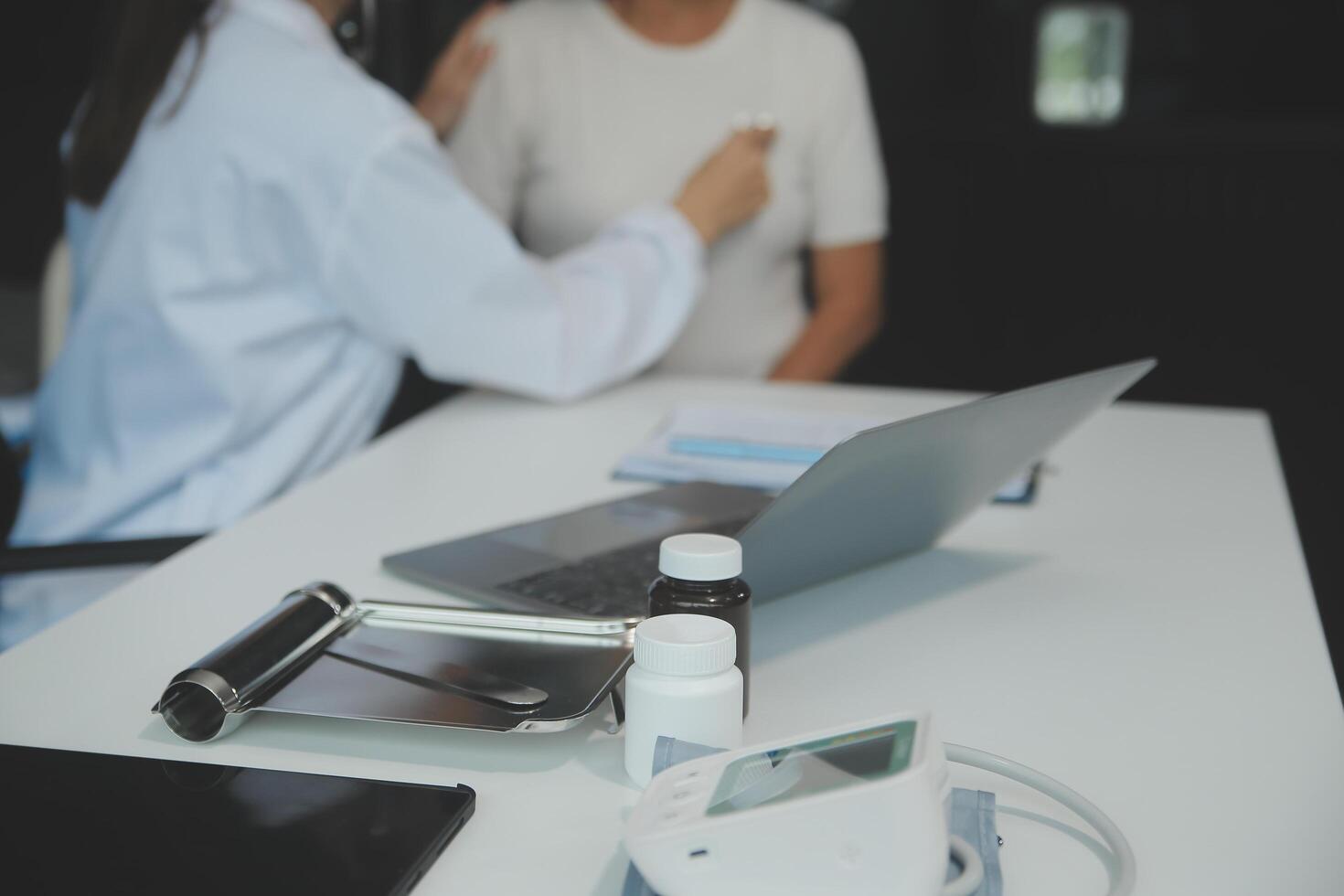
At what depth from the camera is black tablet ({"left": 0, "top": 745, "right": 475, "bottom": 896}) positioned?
49cm

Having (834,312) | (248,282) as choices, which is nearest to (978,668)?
(248,282)

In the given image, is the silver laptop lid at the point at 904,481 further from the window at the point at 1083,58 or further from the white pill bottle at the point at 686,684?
the window at the point at 1083,58

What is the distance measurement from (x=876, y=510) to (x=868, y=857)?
1.12 feet

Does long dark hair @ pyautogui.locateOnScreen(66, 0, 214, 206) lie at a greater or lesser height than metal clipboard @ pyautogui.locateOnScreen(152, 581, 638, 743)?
greater

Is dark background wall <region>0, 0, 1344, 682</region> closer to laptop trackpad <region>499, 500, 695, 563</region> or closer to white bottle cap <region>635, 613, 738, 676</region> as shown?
laptop trackpad <region>499, 500, 695, 563</region>

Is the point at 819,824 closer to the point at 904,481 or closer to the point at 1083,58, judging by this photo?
the point at 904,481

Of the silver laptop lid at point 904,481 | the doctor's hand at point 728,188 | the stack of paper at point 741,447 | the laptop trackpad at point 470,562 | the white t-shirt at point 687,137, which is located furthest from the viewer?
the white t-shirt at point 687,137

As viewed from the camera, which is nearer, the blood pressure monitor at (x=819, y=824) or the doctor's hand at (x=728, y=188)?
the blood pressure monitor at (x=819, y=824)

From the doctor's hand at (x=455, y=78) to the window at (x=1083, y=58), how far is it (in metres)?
2.08

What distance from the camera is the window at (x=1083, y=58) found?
351 cm

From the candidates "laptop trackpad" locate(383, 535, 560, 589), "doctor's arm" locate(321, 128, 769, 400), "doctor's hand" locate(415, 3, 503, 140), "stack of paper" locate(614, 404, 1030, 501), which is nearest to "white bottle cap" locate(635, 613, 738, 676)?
"laptop trackpad" locate(383, 535, 560, 589)

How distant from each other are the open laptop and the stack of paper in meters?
0.09

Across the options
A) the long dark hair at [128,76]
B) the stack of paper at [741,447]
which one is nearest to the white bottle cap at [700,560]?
the stack of paper at [741,447]

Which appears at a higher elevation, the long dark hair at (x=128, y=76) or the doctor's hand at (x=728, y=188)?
the long dark hair at (x=128, y=76)
